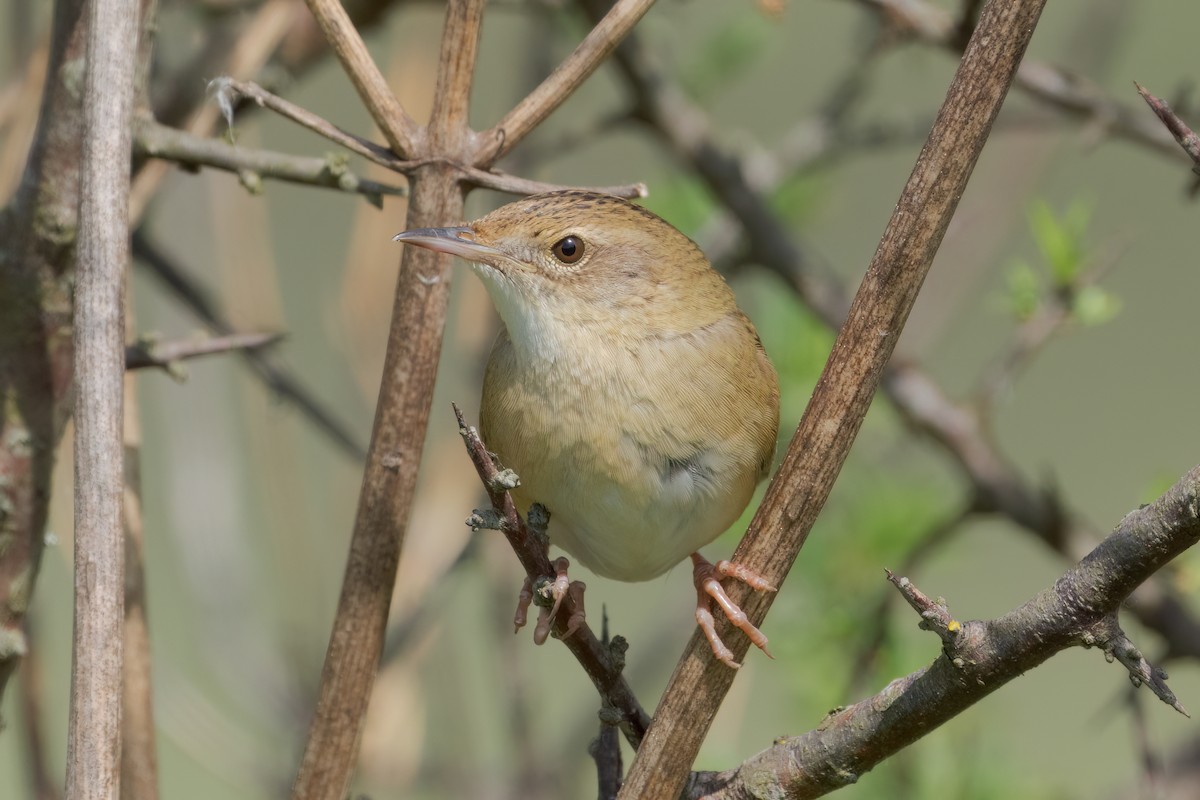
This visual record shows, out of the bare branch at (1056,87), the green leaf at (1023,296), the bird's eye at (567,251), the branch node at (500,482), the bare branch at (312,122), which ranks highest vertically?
the bare branch at (1056,87)

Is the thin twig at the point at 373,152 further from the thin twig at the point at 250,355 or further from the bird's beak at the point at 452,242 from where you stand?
the thin twig at the point at 250,355

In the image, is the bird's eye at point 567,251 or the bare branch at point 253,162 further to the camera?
the bird's eye at point 567,251

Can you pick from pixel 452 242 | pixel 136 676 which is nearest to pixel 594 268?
pixel 452 242

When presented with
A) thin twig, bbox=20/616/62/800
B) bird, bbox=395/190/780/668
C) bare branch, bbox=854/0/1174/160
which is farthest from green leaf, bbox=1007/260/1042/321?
thin twig, bbox=20/616/62/800

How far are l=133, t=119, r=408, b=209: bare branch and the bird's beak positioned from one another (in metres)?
0.07

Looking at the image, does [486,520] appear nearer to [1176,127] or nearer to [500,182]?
[500,182]

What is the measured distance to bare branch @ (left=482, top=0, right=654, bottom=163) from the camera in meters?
2.01

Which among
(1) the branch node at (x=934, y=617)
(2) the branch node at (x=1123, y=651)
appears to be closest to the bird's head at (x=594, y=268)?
(1) the branch node at (x=934, y=617)

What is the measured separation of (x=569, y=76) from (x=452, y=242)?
0.35 metres

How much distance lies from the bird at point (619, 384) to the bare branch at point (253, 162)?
0.27 meters

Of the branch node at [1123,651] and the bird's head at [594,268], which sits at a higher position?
the bird's head at [594,268]

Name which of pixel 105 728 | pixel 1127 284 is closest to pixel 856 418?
pixel 105 728

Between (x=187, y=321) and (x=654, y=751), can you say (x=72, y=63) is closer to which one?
(x=654, y=751)

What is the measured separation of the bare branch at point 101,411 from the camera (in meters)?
1.69
